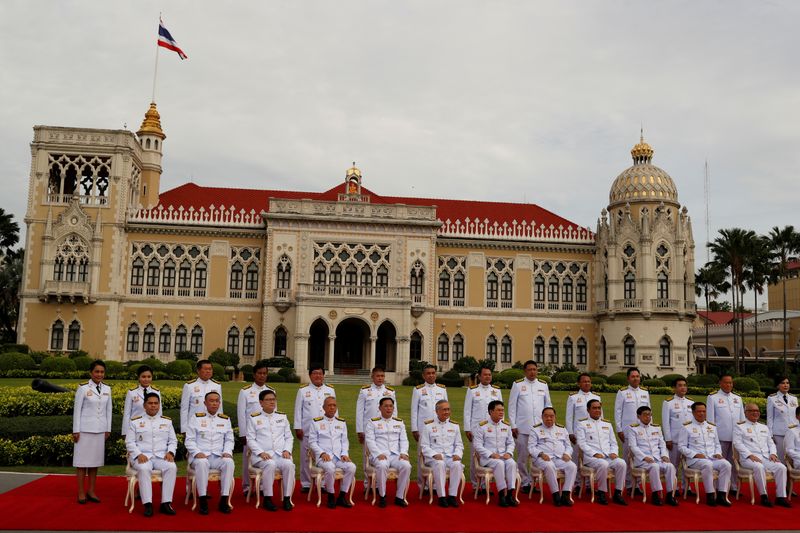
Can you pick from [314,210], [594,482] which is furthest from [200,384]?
[314,210]

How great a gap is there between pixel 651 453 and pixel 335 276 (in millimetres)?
32727

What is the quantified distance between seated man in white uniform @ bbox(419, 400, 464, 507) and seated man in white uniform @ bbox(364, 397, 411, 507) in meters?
0.39

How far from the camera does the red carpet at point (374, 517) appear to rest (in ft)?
32.2

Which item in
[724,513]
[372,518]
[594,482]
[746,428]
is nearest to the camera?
[372,518]

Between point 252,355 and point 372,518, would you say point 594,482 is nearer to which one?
point 372,518

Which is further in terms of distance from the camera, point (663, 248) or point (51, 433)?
point (663, 248)

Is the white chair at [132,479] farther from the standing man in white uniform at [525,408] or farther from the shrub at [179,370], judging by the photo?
the shrub at [179,370]

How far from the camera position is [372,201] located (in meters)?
48.5

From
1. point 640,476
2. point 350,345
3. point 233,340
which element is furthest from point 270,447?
point 350,345

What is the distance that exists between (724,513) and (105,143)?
134ft

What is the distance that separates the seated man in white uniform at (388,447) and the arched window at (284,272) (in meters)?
32.0

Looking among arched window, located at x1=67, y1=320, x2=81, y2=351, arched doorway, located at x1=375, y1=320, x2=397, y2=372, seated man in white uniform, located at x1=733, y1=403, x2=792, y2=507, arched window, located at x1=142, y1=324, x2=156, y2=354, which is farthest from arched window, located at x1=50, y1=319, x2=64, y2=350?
seated man in white uniform, located at x1=733, y1=403, x2=792, y2=507

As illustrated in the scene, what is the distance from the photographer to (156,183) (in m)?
47.9

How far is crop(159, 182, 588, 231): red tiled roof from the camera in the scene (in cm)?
4766
